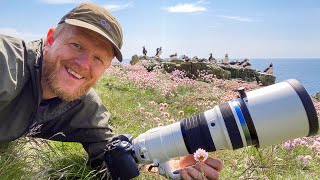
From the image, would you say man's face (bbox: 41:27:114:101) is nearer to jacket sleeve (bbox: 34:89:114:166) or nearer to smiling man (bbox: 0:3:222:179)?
smiling man (bbox: 0:3:222:179)

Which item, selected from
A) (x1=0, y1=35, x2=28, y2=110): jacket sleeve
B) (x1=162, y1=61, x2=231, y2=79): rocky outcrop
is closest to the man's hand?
(x1=0, y1=35, x2=28, y2=110): jacket sleeve

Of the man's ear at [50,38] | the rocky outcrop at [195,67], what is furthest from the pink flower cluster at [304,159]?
the rocky outcrop at [195,67]

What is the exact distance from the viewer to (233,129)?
117 inches

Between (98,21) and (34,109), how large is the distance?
0.85 m

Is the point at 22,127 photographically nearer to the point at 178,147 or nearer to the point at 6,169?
the point at 6,169

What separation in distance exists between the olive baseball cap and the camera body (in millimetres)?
753

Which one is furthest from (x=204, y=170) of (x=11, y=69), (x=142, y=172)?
(x=11, y=69)

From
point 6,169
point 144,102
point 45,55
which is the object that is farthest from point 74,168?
point 144,102

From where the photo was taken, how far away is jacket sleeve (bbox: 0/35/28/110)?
9.29ft

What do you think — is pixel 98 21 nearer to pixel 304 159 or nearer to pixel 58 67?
pixel 58 67

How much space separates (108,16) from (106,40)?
202 mm

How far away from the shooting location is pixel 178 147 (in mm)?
3143

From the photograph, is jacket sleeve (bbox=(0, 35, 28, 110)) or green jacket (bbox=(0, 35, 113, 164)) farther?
green jacket (bbox=(0, 35, 113, 164))

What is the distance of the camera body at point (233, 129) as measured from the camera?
2.77 metres
